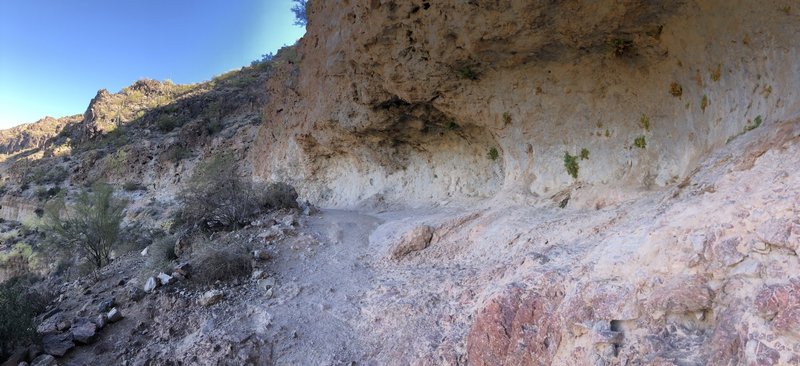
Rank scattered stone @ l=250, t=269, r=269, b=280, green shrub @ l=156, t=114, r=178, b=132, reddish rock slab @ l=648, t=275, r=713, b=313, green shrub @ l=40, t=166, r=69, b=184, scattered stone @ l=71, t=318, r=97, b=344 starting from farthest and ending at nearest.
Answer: green shrub @ l=156, t=114, r=178, b=132 → green shrub @ l=40, t=166, r=69, b=184 → scattered stone @ l=250, t=269, r=269, b=280 → scattered stone @ l=71, t=318, r=97, b=344 → reddish rock slab @ l=648, t=275, r=713, b=313

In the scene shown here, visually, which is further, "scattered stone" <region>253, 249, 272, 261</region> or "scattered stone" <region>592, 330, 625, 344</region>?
"scattered stone" <region>253, 249, 272, 261</region>

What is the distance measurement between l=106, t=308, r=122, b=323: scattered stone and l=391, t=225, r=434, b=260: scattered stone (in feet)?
11.5

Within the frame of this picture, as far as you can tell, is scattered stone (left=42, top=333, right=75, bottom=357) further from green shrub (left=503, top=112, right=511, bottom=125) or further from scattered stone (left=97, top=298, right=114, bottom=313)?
green shrub (left=503, top=112, right=511, bottom=125)

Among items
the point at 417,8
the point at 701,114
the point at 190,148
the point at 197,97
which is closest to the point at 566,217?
the point at 701,114

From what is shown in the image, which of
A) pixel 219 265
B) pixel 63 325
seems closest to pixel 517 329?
pixel 219 265

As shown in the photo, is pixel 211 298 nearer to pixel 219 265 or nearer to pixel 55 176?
pixel 219 265

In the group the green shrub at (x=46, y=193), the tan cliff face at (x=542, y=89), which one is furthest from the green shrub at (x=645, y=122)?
the green shrub at (x=46, y=193)

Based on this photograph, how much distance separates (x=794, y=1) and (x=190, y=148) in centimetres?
1783

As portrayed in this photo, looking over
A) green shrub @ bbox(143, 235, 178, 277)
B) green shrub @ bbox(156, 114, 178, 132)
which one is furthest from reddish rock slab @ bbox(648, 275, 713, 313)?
green shrub @ bbox(156, 114, 178, 132)

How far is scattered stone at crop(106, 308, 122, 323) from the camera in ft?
17.1

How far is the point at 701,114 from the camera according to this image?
15.3 ft

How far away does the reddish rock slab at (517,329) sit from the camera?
310 cm

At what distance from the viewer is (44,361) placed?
430cm

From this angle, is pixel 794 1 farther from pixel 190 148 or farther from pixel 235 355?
pixel 190 148
